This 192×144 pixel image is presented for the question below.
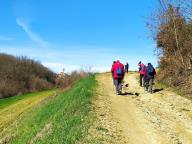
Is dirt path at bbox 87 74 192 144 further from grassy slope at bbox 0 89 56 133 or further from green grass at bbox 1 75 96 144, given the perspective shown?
grassy slope at bbox 0 89 56 133

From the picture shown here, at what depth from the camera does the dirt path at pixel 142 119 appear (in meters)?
16.5

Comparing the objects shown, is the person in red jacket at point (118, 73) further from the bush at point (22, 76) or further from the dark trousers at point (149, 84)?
the bush at point (22, 76)

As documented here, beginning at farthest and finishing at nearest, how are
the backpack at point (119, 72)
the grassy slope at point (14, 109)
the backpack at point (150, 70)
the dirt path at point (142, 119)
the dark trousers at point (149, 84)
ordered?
the grassy slope at point (14, 109)
the backpack at point (150, 70)
the dark trousers at point (149, 84)
the backpack at point (119, 72)
the dirt path at point (142, 119)

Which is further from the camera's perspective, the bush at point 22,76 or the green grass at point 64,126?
the bush at point 22,76

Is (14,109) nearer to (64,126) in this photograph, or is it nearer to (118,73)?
(118,73)

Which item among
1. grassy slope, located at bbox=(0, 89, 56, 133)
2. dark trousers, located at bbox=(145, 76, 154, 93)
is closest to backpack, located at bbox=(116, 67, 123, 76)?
dark trousers, located at bbox=(145, 76, 154, 93)

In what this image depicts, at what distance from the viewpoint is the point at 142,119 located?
2003cm

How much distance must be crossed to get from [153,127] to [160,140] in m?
1.98

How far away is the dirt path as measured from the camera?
54.0 ft

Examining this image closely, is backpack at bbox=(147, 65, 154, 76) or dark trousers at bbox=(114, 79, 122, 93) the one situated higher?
backpack at bbox=(147, 65, 154, 76)

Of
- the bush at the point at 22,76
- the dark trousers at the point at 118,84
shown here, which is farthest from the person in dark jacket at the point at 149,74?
the bush at the point at 22,76

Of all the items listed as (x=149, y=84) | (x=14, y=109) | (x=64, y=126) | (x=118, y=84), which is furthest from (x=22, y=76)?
(x=64, y=126)

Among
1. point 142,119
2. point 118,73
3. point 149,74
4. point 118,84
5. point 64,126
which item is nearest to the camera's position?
point 64,126

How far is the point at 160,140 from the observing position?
16.4 meters
